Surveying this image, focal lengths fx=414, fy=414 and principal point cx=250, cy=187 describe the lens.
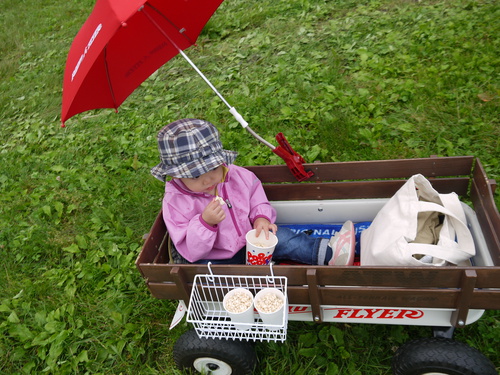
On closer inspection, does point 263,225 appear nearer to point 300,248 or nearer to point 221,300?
point 300,248

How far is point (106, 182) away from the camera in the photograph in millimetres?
4164

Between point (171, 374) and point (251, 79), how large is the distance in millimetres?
3666

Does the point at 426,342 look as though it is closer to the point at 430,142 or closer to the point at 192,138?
the point at 192,138

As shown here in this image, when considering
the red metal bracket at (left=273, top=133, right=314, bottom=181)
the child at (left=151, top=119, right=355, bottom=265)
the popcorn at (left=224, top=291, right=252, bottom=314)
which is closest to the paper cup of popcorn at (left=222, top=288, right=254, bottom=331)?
the popcorn at (left=224, top=291, right=252, bottom=314)

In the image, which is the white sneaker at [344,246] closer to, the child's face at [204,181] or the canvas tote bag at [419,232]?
the canvas tote bag at [419,232]

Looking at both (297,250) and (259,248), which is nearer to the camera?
(259,248)

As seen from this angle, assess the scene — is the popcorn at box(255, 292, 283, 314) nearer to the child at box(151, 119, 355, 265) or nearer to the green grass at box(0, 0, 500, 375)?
the child at box(151, 119, 355, 265)

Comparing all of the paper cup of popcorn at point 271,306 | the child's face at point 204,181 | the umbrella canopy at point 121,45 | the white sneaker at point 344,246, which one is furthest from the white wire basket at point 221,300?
the umbrella canopy at point 121,45

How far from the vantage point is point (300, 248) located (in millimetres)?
2596

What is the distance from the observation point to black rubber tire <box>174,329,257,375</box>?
218cm

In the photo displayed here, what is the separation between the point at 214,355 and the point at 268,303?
1.69 ft

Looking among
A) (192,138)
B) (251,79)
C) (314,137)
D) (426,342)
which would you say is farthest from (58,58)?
(426,342)

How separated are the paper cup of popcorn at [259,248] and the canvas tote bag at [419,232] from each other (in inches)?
20.4

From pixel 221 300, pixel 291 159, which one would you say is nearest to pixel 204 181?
pixel 291 159
